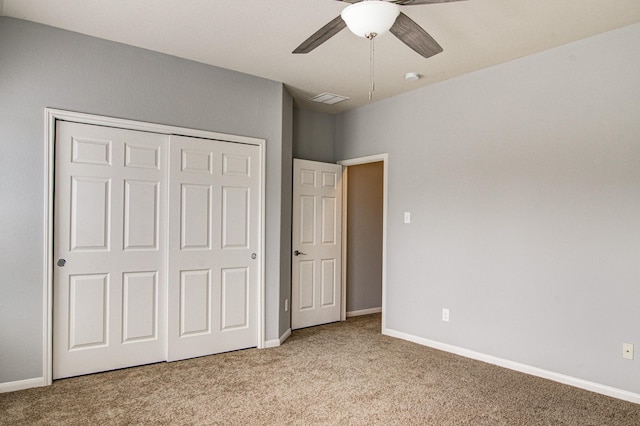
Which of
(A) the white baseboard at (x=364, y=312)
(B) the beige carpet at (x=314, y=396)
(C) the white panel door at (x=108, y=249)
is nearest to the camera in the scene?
(B) the beige carpet at (x=314, y=396)

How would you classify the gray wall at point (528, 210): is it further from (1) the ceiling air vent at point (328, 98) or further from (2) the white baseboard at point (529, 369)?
(1) the ceiling air vent at point (328, 98)

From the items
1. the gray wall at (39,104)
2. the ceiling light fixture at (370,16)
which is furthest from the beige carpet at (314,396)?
the ceiling light fixture at (370,16)

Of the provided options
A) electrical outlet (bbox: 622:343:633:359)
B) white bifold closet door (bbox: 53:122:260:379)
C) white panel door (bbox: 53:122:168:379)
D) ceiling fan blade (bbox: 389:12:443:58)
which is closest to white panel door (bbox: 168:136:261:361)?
white bifold closet door (bbox: 53:122:260:379)

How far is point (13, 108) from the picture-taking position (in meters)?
3.05

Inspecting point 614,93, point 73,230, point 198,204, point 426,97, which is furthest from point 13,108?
point 614,93

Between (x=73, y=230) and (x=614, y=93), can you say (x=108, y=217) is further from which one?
(x=614, y=93)

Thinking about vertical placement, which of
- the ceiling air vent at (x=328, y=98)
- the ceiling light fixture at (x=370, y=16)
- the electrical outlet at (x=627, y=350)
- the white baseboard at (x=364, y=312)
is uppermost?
the ceiling air vent at (x=328, y=98)

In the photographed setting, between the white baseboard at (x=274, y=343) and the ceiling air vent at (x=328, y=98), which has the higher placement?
the ceiling air vent at (x=328, y=98)

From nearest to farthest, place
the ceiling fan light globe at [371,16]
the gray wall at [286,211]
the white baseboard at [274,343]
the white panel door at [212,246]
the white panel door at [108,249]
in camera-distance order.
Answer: the ceiling fan light globe at [371,16], the white panel door at [108,249], the white panel door at [212,246], the white baseboard at [274,343], the gray wall at [286,211]

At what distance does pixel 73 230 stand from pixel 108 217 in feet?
0.88

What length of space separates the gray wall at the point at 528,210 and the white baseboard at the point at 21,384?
3293mm

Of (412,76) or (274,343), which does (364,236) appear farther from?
(412,76)

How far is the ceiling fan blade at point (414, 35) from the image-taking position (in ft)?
7.43

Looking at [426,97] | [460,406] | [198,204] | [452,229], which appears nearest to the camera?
[460,406]
